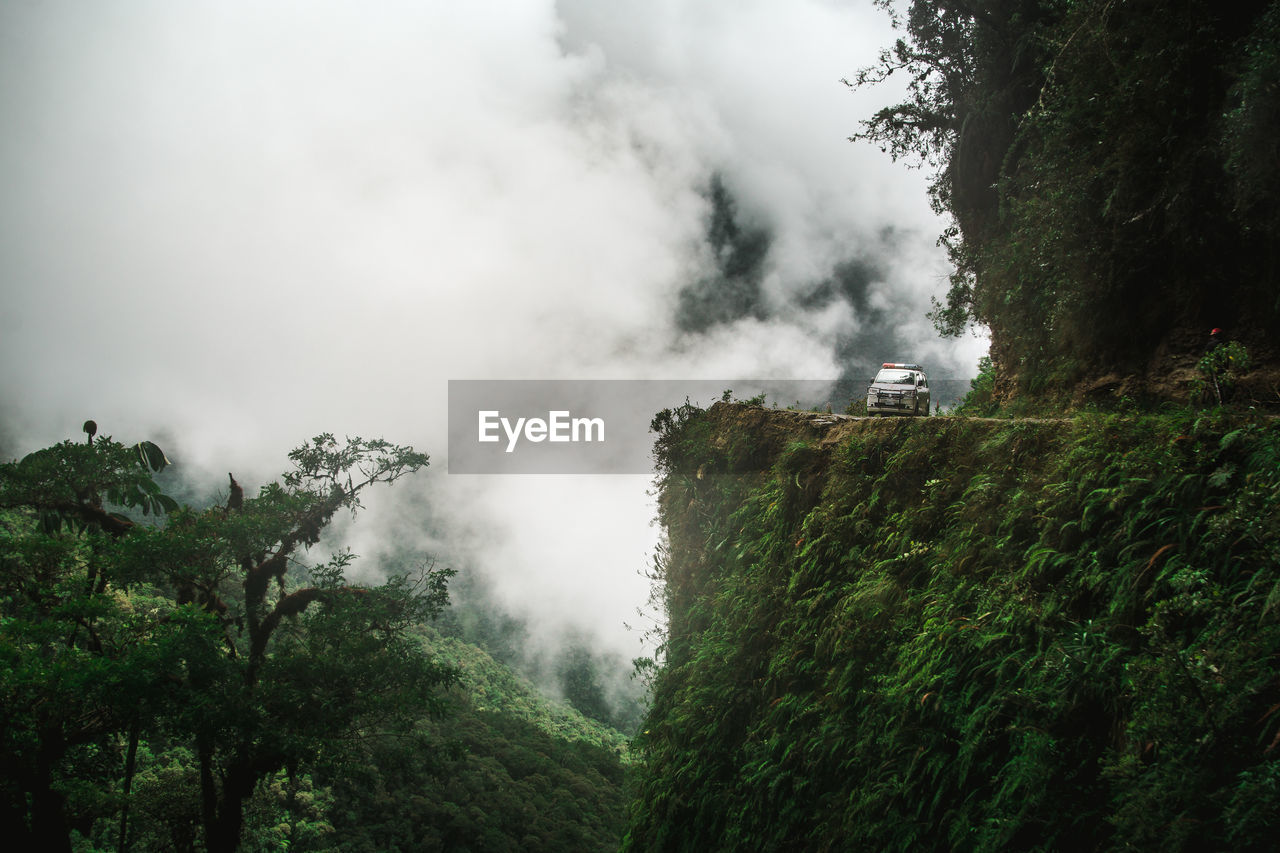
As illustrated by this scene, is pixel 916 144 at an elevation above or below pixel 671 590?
above

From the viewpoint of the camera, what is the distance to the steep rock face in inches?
133

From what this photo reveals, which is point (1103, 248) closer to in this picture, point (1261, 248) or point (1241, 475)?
point (1261, 248)

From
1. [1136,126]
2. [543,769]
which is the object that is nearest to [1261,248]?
[1136,126]

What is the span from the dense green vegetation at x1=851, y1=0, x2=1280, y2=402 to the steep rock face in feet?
14.2

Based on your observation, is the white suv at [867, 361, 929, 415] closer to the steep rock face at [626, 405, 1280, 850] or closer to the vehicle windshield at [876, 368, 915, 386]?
the vehicle windshield at [876, 368, 915, 386]

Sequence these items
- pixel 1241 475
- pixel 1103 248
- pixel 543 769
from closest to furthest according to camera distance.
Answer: pixel 1241 475 < pixel 1103 248 < pixel 543 769

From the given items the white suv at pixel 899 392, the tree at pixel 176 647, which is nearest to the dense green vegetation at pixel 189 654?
the tree at pixel 176 647

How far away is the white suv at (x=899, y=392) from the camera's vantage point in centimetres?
1357

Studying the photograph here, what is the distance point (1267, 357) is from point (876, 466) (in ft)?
15.8

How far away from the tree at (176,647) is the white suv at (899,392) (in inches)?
486

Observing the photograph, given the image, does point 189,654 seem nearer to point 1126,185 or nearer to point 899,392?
point 899,392

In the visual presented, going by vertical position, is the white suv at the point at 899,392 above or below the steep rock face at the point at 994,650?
above

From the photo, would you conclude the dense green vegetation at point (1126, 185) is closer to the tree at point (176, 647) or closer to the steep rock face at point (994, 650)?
the steep rock face at point (994, 650)

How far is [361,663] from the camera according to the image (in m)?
13.9
